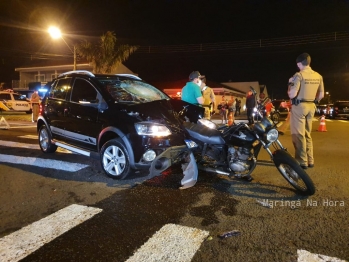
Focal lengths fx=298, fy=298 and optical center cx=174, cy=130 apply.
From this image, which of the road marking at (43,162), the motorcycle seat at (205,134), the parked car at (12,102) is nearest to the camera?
the motorcycle seat at (205,134)

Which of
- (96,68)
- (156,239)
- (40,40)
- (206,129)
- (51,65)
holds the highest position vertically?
(40,40)

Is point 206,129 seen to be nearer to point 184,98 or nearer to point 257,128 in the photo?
point 257,128

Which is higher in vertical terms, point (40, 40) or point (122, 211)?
point (40, 40)

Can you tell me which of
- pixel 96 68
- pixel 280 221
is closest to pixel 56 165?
pixel 280 221

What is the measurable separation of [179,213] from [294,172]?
1.84 meters

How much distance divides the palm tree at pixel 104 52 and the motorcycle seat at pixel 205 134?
20162mm

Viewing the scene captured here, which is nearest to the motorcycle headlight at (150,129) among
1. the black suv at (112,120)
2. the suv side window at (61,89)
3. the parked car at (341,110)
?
the black suv at (112,120)

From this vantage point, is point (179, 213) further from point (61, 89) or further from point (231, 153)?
point (61, 89)

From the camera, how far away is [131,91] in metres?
5.76

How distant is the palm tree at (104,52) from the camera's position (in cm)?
2317

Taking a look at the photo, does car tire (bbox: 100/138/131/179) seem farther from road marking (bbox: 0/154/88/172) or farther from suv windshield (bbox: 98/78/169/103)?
road marking (bbox: 0/154/88/172)

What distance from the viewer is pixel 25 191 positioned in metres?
4.63

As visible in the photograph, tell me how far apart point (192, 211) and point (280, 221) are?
1054 millimetres

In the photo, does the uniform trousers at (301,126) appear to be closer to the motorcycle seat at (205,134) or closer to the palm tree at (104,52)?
the motorcycle seat at (205,134)
